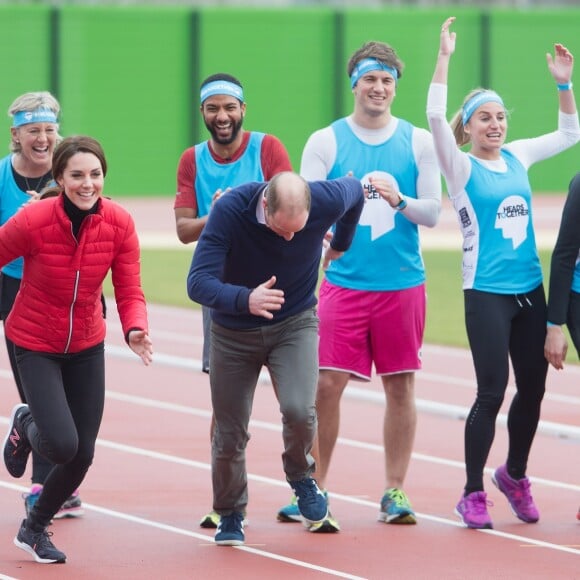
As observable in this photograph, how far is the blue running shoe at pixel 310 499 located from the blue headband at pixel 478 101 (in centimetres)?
222

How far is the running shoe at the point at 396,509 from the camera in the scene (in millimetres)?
8727

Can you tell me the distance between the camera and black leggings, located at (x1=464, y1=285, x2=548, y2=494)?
A: 8.46m

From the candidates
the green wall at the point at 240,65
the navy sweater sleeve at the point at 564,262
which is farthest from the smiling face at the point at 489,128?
the green wall at the point at 240,65

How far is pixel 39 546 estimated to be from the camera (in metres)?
7.78

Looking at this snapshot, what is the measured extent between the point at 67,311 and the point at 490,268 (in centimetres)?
231

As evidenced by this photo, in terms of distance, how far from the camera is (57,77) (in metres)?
38.3

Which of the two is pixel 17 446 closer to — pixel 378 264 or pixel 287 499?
pixel 287 499

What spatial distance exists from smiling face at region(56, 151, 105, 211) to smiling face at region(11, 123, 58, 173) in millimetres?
1104

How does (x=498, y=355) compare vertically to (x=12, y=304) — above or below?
below

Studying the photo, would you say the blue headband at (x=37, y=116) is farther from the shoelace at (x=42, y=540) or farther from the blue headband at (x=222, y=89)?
the shoelace at (x=42, y=540)

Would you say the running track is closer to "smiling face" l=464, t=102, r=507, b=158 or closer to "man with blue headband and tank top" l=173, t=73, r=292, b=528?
"man with blue headband and tank top" l=173, t=73, r=292, b=528

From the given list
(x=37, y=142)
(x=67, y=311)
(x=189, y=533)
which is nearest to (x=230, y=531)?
(x=189, y=533)

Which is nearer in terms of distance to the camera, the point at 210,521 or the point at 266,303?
the point at 266,303

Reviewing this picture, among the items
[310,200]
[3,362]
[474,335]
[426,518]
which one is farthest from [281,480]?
[3,362]
